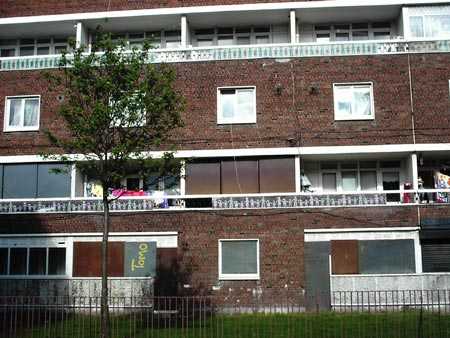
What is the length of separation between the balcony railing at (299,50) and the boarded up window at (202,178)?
4.43 m

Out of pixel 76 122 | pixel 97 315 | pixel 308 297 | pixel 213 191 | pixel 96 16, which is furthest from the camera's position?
pixel 96 16

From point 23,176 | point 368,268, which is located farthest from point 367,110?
point 23,176

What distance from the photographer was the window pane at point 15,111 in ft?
98.0

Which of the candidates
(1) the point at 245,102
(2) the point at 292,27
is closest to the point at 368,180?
(1) the point at 245,102

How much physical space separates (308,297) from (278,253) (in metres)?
2.00

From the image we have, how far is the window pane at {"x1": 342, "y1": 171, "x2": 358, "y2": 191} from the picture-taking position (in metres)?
29.7

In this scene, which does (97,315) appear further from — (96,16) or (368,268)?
(96,16)

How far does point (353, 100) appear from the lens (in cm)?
2848

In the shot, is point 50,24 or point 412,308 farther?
point 50,24

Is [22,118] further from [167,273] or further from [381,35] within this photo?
[381,35]

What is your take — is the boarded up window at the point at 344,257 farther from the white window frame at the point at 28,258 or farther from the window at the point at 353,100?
the white window frame at the point at 28,258

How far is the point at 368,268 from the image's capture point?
1031 inches

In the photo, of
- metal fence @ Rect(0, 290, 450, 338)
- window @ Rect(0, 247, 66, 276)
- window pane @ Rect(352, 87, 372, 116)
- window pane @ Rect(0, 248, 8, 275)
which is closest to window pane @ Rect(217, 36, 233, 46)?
window pane @ Rect(352, 87, 372, 116)

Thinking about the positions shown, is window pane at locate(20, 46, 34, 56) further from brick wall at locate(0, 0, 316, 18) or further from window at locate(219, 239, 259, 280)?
window at locate(219, 239, 259, 280)
